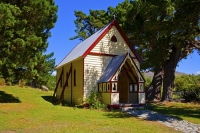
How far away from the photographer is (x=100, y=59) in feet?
69.5

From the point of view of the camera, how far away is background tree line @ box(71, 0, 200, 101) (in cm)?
1719

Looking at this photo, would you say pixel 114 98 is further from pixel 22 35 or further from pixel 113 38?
pixel 22 35

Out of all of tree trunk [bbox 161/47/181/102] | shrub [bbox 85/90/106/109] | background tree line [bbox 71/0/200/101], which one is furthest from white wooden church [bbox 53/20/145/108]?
tree trunk [bbox 161/47/181/102]

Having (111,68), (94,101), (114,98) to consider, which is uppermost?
(111,68)

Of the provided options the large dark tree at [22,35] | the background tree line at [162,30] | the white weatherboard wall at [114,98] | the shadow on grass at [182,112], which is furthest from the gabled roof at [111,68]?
the large dark tree at [22,35]

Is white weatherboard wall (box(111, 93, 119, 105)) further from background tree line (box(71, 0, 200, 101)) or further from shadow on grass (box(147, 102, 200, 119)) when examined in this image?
background tree line (box(71, 0, 200, 101))

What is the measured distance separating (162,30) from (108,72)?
5.69m

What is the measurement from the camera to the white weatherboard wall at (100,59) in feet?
66.8

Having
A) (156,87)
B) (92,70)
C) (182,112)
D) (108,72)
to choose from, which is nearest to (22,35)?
(92,70)

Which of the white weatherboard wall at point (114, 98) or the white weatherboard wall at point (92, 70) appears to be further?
the white weatherboard wall at point (92, 70)

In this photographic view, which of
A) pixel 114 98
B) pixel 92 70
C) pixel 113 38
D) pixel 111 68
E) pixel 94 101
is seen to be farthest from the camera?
pixel 113 38

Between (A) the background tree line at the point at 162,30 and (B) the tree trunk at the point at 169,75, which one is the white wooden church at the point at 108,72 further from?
(B) the tree trunk at the point at 169,75

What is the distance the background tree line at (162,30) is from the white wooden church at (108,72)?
8.87 ft

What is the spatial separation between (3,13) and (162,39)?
47.3 ft
